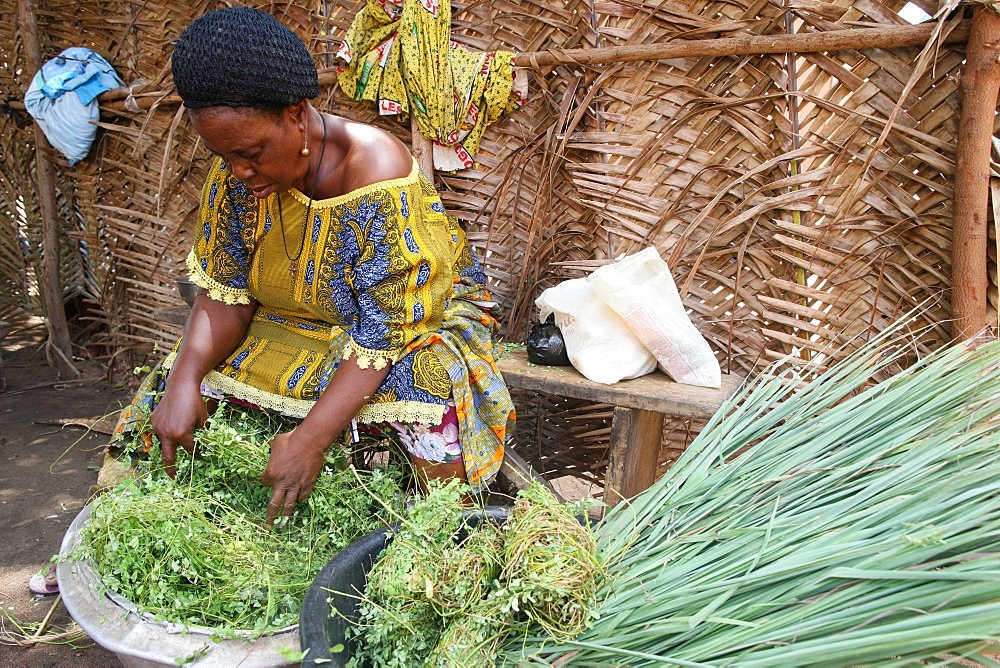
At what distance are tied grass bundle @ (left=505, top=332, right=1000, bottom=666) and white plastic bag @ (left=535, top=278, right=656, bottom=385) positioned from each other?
2.05 ft

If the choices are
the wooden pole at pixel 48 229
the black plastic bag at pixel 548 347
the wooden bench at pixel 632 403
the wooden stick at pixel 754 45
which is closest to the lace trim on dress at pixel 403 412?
the wooden bench at pixel 632 403

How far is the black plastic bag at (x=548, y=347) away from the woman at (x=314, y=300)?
0.21 meters

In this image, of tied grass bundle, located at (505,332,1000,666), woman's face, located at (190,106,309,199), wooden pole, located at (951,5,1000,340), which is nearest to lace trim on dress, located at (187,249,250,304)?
woman's face, located at (190,106,309,199)

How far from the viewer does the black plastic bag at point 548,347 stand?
235 cm

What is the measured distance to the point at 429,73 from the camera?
2.78m

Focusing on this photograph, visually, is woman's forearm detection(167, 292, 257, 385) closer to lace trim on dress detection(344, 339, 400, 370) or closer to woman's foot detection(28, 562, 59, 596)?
lace trim on dress detection(344, 339, 400, 370)

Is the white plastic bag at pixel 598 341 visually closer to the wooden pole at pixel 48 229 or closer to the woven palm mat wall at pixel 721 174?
the woven palm mat wall at pixel 721 174

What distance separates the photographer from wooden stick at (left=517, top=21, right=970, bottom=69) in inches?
81.7

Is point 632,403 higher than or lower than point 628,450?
higher

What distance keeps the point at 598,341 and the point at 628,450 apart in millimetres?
362

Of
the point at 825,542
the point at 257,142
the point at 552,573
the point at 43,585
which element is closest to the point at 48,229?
the point at 43,585

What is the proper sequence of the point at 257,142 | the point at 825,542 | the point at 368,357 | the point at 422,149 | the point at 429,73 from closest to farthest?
1. the point at 825,542
2. the point at 257,142
3. the point at 368,357
4. the point at 429,73
5. the point at 422,149

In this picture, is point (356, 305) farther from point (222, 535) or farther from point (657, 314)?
point (657, 314)

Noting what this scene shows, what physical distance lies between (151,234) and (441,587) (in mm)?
3543
